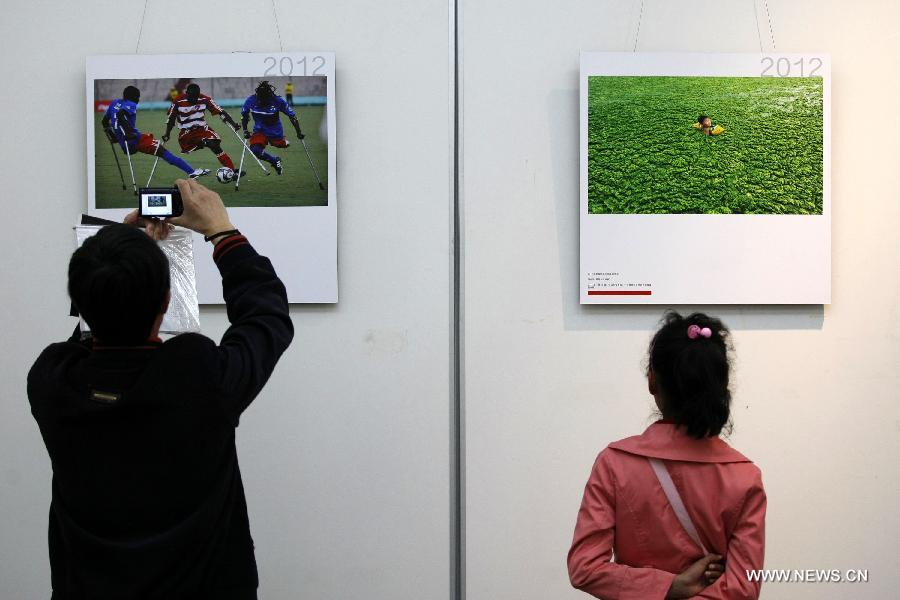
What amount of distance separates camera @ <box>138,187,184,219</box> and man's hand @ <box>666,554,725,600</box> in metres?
1.04

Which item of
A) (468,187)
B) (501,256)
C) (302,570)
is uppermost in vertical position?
(468,187)

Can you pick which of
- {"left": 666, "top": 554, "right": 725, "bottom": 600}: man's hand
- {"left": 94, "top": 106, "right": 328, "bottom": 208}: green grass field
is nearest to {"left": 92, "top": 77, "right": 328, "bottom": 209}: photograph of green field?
{"left": 94, "top": 106, "right": 328, "bottom": 208}: green grass field

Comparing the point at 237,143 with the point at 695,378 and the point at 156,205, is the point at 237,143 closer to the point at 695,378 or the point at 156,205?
the point at 156,205

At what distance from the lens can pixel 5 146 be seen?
258 centimetres

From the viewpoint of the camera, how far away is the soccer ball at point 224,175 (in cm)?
253

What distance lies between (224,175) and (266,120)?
0.65ft

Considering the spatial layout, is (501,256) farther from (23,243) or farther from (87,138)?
(23,243)

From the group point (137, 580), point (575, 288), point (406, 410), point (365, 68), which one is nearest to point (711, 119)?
point (575, 288)

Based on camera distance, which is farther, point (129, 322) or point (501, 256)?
point (501, 256)

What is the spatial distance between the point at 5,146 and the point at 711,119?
206cm

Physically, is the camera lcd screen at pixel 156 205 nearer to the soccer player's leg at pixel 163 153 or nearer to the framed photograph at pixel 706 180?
the soccer player's leg at pixel 163 153

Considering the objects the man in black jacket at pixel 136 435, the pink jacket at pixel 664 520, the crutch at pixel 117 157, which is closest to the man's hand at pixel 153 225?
the man in black jacket at pixel 136 435

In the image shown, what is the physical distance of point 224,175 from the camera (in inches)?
99.7

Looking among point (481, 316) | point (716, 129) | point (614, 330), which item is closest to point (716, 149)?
point (716, 129)
